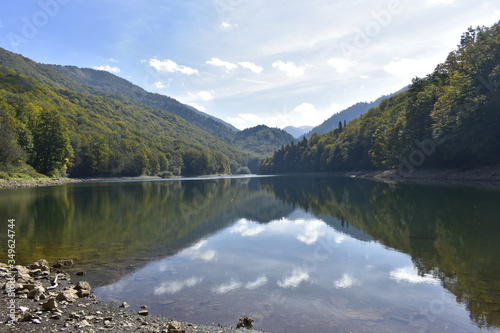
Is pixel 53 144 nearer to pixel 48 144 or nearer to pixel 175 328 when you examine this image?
pixel 48 144

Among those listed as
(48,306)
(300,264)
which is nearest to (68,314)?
(48,306)

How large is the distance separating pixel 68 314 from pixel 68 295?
4.81ft

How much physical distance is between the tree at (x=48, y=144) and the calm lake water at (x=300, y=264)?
69.1 meters

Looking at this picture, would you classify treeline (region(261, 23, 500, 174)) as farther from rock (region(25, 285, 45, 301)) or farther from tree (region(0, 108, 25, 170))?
tree (region(0, 108, 25, 170))

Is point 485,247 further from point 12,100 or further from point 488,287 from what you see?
point 12,100

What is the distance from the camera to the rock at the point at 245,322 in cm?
876

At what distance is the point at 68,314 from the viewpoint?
8656 millimetres

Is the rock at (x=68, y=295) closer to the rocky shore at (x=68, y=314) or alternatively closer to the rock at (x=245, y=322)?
the rocky shore at (x=68, y=314)

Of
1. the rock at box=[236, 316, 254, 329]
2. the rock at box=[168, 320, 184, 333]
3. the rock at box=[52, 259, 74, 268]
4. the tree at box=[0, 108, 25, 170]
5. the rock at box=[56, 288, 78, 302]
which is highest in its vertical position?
the tree at box=[0, 108, 25, 170]

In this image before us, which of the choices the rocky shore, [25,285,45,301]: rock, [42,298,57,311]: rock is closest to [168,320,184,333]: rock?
the rocky shore

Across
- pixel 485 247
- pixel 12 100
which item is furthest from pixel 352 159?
pixel 12 100

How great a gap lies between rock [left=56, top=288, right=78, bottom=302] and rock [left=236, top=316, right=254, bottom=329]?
5.40 m

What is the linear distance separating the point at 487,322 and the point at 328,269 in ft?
20.7

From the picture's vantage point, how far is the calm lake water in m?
9.49
